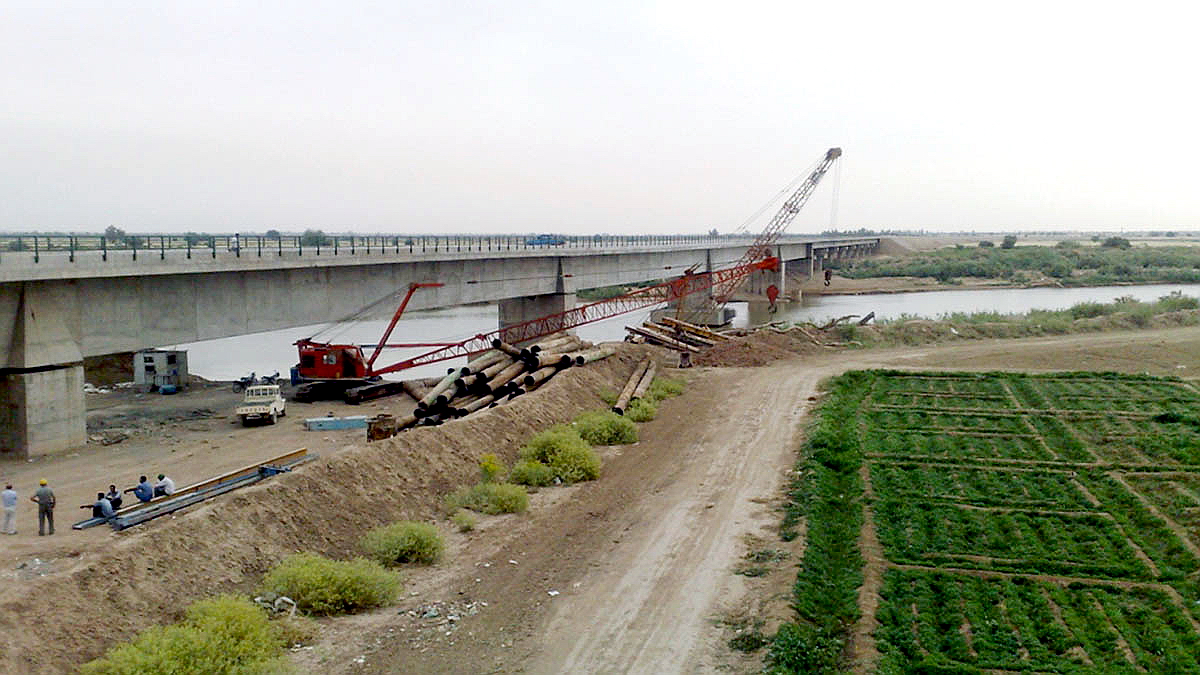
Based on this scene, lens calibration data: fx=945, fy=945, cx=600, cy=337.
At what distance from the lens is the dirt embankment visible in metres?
12.4

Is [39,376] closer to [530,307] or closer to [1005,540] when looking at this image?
[1005,540]

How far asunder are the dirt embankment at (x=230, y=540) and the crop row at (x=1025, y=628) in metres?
9.95

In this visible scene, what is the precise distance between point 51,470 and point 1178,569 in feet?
81.1

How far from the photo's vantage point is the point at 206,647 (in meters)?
12.2

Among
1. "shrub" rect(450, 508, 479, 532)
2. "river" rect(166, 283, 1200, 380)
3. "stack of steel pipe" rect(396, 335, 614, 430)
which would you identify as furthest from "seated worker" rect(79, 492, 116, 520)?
"river" rect(166, 283, 1200, 380)

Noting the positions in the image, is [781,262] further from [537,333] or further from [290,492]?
[290,492]

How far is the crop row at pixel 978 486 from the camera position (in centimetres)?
2003

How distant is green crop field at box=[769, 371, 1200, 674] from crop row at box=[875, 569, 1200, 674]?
1.2 inches

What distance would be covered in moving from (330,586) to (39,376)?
15.2m

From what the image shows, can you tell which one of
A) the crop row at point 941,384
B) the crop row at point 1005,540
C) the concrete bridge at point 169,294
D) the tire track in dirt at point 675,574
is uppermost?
the concrete bridge at point 169,294

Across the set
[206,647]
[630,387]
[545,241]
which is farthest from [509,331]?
[206,647]

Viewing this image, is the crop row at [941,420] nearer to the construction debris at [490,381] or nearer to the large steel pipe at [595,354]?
the large steel pipe at [595,354]

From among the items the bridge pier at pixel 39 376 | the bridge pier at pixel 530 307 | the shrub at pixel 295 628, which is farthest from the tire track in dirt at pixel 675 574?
the bridge pier at pixel 530 307

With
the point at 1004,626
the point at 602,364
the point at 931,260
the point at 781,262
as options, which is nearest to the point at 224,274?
the point at 602,364
